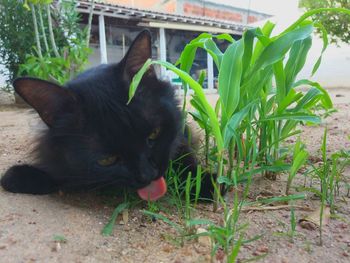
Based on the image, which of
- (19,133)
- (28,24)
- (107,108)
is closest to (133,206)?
(107,108)

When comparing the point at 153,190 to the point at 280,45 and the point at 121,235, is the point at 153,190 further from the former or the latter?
the point at 280,45

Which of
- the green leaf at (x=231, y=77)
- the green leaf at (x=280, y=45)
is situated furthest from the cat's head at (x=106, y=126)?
the green leaf at (x=280, y=45)

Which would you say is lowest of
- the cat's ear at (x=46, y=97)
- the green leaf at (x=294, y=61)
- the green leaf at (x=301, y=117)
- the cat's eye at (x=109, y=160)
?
the cat's eye at (x=109, y=160)

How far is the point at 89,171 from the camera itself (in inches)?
38.4

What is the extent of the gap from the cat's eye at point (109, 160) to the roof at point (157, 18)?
6042 millimetres

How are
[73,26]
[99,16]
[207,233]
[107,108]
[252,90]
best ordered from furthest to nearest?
[99,16], [73,26], [252,90], [107,108], [207,233]

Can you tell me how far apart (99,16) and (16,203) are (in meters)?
7.29

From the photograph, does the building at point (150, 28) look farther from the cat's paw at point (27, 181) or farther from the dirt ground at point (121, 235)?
the dirt ground at point (121, 235)

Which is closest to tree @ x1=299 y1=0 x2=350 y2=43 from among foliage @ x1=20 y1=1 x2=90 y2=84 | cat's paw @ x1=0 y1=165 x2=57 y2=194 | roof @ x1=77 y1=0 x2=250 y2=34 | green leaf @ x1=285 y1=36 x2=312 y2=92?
roof @ x1=77 y1=0 x2=250 y2=34

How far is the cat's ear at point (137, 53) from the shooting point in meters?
1.04

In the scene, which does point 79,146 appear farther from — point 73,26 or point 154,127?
point 73,26

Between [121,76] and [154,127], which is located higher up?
[121,76]

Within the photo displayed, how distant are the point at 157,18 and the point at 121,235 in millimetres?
8168

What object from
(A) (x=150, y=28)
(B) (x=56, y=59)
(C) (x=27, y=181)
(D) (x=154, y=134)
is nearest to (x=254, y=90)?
(D) (x=154, y=134)
